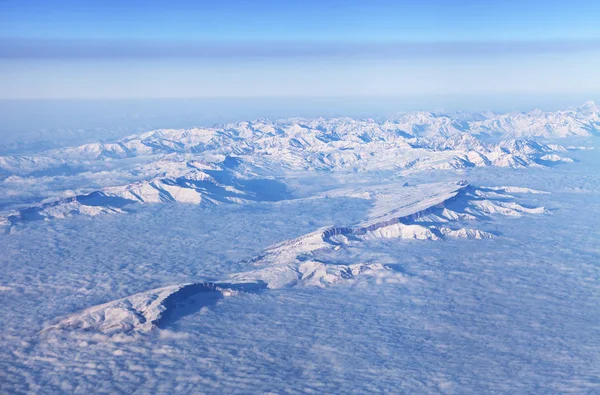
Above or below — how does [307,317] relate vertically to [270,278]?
below

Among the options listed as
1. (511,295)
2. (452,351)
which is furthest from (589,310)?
(452,351)

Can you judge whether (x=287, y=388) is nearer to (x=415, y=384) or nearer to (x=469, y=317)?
(x=415, y=384)

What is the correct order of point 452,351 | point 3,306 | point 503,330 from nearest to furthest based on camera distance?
1. point 452,351
2. point 503,330
3. point 3,306

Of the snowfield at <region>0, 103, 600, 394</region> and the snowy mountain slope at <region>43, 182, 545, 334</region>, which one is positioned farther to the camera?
the snowy mountain slope at <region>43, 182, 545, 334</region>

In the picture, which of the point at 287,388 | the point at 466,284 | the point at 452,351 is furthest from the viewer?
the point at 466,284

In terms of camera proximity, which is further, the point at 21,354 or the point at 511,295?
the point at 511,295

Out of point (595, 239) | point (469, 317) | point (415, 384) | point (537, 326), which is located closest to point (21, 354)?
point (415, 384)

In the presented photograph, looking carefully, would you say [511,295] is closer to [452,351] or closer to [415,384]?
[452,351]

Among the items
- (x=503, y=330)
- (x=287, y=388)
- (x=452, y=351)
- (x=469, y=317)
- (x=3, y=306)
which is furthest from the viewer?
(x=3, y=306)

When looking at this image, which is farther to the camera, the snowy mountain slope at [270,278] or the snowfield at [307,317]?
the snowy mountain slope at [270,278]

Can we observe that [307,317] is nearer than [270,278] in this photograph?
Yes
